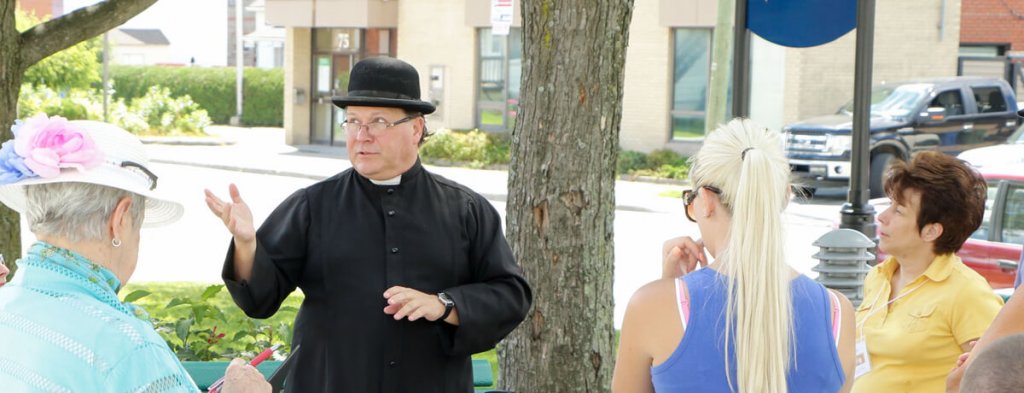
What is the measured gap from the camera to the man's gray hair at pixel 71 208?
104 inches

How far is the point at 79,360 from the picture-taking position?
8.15ft

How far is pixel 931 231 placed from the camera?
4242mm

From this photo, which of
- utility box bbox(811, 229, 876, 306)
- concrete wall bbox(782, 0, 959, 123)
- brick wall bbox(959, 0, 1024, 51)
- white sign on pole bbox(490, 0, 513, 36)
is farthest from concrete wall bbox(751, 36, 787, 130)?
utility box bbox(811, 229, 876, 306)

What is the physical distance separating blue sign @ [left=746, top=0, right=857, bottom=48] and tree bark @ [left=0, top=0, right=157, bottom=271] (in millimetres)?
3506

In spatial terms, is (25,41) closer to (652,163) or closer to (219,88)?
(652,163)

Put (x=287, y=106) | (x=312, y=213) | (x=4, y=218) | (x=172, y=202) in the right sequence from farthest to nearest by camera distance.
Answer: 1. (x=287, y=106)
2. (x=4, y=218)
3. (x=312, y=213)
4. (x=172, y=202)

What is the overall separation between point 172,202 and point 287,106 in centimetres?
3047

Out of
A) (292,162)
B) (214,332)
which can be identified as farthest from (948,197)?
(292,162)

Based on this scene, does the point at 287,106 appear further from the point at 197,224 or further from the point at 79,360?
the point at 79,360

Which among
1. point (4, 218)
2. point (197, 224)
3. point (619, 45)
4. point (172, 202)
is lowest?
point (197, 224)

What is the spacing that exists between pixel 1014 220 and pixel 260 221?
10326 mm

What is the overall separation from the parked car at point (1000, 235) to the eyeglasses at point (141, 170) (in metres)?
6.75

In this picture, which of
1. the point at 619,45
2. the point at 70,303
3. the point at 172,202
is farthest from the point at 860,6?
the point at 70,303

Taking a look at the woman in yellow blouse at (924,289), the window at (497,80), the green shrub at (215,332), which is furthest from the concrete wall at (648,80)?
the woman in yellow blouse at (924,289)
